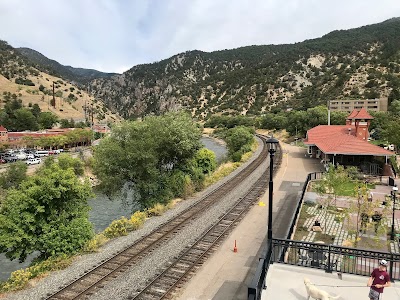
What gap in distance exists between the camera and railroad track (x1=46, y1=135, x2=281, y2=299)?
12969 millimetres

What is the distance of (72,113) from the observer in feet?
401

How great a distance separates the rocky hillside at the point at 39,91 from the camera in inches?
4525

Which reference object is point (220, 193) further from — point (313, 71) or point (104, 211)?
point (313, 71)

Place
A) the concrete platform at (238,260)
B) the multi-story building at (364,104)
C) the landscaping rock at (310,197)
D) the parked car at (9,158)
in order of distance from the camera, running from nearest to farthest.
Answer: the concrete platform at (238,260) → the landscaping rock at (310,197) → the parked car at (9,158) → the multi-story building at (364,104)

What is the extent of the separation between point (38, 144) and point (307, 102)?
79458mm

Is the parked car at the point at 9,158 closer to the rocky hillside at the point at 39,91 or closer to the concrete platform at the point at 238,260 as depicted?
the concrete platform at the point at 238,260

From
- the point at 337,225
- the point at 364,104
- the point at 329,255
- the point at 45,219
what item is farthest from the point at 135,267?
the point at 364,104

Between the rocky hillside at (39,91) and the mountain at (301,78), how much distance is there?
46.9 meters

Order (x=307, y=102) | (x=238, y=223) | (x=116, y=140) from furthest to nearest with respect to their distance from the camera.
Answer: (x=307, y=102) < (x=116, y=140) < (x=238, y=223)

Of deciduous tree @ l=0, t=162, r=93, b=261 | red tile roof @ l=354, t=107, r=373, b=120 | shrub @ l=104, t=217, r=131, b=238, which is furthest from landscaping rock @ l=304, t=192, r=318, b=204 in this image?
red tile roof @ l=354, t=107, r=373, b=120

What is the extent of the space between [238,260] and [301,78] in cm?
13717

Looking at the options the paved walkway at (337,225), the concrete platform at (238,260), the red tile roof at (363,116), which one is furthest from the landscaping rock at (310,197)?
the red tile roof at (363,116)

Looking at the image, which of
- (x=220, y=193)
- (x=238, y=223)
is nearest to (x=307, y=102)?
(x=220, y=193)

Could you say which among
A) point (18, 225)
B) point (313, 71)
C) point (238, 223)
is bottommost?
point (238, 223)
